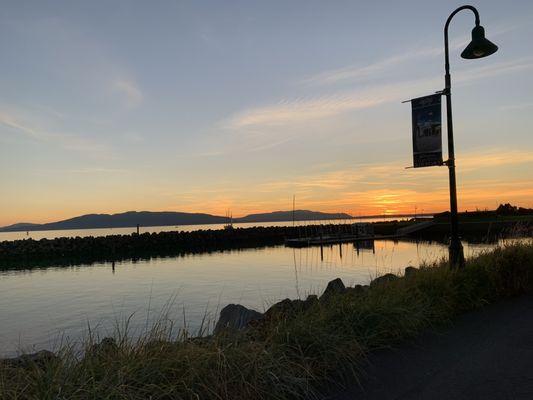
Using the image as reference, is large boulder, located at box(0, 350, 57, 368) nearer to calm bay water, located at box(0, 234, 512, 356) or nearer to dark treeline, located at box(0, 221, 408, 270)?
calm bay water, located at box(0, 234, 512, 356)

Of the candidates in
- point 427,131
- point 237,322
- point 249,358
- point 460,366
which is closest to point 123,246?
point 237,322

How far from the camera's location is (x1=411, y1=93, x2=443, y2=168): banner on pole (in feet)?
34.5

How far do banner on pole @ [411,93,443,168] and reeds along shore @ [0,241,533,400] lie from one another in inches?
146

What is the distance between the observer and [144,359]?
14.0ft

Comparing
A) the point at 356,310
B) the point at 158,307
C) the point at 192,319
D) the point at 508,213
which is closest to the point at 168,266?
the point at 158,307

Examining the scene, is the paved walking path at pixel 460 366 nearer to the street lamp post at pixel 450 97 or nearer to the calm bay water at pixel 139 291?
the street lamp post at pixel 450 97

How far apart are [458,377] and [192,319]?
35.3ft

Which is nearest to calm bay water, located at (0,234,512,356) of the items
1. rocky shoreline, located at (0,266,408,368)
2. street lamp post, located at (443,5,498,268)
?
rocky shoreline, located at (0,266,408,368)

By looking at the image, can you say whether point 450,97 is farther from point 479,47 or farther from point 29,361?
point 29,361

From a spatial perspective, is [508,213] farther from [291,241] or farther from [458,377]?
[458,377]

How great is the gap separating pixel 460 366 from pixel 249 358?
2684 mm

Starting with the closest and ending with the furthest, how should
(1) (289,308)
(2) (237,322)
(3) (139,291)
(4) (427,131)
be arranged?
(1) (289,308) < (2) (237,322) < (4) (427,131) < (3) (139,291)

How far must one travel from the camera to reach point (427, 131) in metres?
10.7

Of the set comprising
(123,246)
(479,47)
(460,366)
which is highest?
(479,47)
